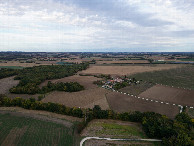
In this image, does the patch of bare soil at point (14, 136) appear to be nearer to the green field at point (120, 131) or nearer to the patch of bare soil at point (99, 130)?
the patch of bare soil at point (99, 130)

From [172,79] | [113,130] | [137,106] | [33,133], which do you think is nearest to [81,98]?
[137,106]

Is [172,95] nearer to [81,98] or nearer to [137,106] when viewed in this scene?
[137,106]

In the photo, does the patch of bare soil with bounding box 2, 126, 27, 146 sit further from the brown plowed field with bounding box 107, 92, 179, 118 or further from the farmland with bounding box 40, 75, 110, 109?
the brown plowed field with bounding box 107, 92, 179, 118

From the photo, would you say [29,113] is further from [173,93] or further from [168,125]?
[173,93]

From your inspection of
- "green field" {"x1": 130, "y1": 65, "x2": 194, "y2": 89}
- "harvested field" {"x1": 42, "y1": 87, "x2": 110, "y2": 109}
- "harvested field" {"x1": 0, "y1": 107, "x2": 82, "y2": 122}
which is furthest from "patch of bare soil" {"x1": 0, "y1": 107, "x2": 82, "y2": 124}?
"green field" {"x1": 130, "y1": 65, "x2": 194, "y2": 89}

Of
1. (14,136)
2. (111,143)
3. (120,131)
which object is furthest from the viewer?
(120,131)

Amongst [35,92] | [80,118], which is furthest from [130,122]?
[35,92]

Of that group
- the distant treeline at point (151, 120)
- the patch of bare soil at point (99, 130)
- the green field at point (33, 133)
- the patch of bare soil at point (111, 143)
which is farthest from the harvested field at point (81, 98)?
the patch of bare soil at point (111, 143)

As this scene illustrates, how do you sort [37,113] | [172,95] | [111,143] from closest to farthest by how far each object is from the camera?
1. [111,143]
2. [37,113]
3. [172,95]
